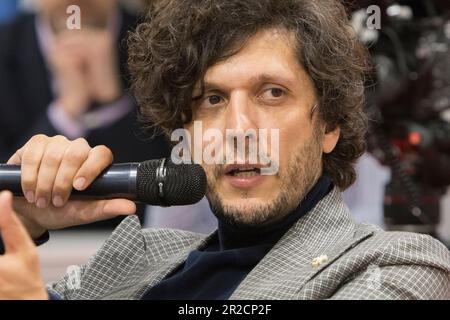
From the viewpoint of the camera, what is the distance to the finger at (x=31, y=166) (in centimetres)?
103

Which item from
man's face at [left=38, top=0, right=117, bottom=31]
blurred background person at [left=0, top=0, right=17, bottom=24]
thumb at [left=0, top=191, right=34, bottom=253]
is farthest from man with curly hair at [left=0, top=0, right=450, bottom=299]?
blurred background person at [left=0, top=0, right=17, bottom=24]

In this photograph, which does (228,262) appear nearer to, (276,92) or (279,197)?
(279,197)

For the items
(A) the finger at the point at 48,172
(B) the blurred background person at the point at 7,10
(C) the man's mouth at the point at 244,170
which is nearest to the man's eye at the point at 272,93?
(C) the man's mouth at the point at 244,170

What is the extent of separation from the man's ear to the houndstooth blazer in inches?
4.2

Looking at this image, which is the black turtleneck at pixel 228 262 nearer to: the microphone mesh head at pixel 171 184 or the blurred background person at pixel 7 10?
the microphone mesh head at pixel 171 184

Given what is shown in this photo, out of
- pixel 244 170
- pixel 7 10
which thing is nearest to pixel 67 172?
pixel 244 170

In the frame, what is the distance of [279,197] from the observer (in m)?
1.18

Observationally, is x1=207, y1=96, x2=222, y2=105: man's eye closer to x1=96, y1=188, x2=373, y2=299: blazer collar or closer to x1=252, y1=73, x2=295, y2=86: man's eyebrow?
x1=252, y1=73, x2=295, y2=86: man's eyebrow

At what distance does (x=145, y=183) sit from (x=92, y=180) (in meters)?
0.08

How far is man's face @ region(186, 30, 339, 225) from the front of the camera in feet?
3.81
